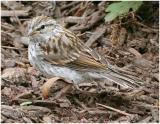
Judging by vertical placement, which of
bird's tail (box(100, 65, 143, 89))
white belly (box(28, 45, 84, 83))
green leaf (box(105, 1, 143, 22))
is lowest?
bird's tail (box(100, 65, 143, 89))

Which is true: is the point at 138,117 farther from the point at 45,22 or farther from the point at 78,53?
the point at 45,22

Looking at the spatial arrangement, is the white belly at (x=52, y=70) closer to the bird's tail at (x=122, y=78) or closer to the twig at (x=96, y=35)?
the bird's tail at (x=122, y=78)

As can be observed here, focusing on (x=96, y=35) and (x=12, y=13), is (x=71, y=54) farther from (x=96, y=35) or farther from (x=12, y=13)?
(x=12, y=13)

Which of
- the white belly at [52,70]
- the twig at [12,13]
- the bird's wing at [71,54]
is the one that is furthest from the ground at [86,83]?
the bird's wing at [71,54]

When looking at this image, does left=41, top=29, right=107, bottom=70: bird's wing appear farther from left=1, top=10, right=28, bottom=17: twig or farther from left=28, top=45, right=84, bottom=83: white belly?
left=1, top=10, right=28, bottom=17: twig

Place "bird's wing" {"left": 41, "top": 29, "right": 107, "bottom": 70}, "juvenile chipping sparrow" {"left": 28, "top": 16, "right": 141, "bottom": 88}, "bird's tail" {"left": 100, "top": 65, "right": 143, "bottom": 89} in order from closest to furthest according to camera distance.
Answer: "bird's tail" {"left": 100, "top": 65, "right": 143, "bottom": 89}
"juvenile chipping sparrow" {"left": 28, "top": 16, "right": 141, "bottom": 88}
"bird's wing" {"left": 41, "top": 29, "right": 107, "bottom": 70}

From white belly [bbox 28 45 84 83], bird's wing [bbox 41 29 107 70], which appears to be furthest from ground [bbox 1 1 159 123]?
bird's wing [bbox 41 29 107 70]

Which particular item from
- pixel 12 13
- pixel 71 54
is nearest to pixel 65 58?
pixel 71 54
